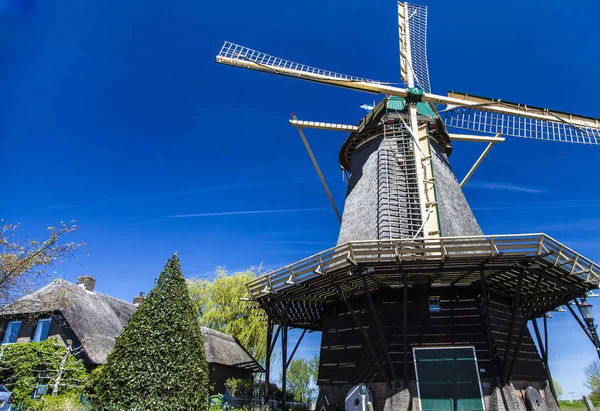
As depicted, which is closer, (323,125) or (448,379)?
(448,379)

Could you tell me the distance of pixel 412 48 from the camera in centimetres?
1817

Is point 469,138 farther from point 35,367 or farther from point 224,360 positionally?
point 35,367

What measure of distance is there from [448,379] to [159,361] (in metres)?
7.90

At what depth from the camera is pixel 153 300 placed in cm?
883

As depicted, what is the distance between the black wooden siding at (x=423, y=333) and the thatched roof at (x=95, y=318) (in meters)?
8.62

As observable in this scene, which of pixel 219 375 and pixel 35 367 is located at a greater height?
pixel 35 367

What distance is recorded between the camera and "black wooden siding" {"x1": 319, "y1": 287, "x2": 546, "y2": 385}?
11.3m

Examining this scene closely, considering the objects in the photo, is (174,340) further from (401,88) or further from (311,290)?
(401,88)

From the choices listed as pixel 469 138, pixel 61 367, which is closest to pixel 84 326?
pixel 61 367

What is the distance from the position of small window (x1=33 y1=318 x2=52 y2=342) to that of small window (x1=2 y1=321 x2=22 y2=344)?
136 centimetres

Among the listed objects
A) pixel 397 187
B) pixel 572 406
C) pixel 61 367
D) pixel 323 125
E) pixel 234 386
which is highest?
pixel 323 125

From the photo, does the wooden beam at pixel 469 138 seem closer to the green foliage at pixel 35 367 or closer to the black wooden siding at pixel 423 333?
the black wooden siding at pixel 423 333

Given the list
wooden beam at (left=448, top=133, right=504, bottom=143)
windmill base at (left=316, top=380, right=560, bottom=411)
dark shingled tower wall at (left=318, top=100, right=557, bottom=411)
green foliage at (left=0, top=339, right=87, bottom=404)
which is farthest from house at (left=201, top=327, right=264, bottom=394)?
wooden beam at (left=448, top=133, right=504, bottom=143)

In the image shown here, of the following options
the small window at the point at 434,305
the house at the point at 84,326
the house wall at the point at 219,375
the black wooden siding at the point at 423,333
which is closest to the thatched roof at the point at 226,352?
the house at the point at 84,326
